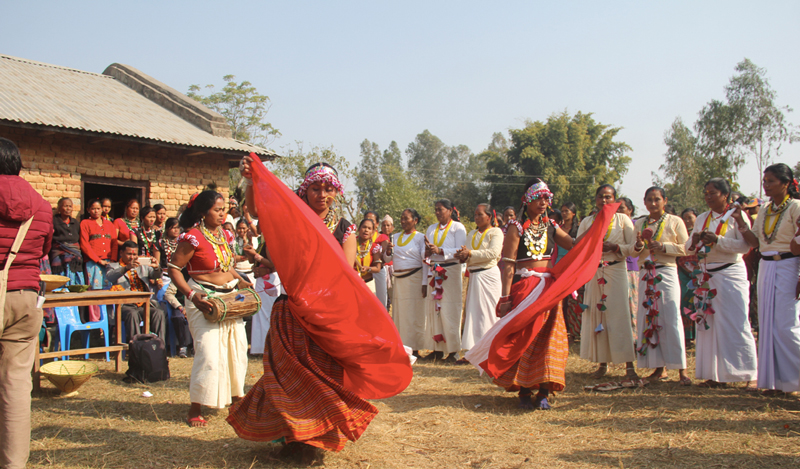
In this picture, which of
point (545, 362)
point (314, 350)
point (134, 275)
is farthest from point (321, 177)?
point (134, 275)

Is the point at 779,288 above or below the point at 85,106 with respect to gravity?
below

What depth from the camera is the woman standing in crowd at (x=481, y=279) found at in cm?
767

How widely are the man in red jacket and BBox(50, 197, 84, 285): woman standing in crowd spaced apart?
5.55m

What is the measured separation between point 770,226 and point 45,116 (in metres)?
11.2

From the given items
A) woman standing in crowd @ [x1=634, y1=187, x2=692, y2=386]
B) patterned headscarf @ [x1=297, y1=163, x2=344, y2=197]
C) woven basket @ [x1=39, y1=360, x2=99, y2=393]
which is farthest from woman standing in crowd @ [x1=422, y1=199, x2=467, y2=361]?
woven basket @ [x1=39, y1=360, x2=99, y2=393]

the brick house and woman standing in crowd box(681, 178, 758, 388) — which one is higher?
the brick house

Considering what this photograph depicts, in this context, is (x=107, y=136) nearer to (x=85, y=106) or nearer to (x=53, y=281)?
(x=85, y=106)

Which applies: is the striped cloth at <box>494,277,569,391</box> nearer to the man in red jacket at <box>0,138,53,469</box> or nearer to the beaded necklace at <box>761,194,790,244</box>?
the beaded necklace at <box>761,194,790,244</box>

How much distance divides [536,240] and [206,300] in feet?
9.96

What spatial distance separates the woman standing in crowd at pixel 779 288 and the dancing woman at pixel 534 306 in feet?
5.07

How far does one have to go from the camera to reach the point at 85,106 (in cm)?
1134

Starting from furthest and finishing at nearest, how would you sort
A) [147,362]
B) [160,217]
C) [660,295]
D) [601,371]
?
1. [160,217]
2. [601,371]
3. [147,362]
4. [660,295]

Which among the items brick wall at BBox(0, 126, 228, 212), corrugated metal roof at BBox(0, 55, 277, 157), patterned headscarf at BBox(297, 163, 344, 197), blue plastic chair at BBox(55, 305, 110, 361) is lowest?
blue plastic chair at BBox(55, 305, 110, 361)

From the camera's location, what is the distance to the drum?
14.6 ft
